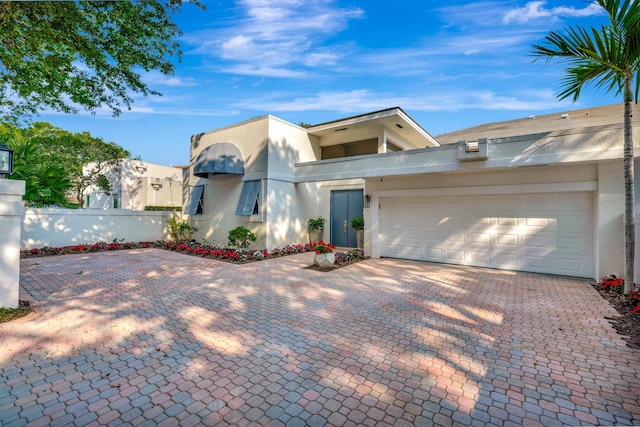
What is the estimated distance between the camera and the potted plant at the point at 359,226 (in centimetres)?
1291

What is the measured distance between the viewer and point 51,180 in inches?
453

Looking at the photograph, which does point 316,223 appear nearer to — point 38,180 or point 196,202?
point 196,202

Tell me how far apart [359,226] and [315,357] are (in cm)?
948

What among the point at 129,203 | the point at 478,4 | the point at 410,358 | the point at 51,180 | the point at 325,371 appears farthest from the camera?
the point at 129,203

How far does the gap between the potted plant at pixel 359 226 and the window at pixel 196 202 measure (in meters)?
7.61

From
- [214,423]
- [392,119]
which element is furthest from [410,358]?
[392,119]

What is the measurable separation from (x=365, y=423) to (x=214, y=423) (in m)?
1.35

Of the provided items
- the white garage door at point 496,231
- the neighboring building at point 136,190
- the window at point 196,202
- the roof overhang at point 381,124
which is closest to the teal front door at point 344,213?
the white garage door at point 496,231

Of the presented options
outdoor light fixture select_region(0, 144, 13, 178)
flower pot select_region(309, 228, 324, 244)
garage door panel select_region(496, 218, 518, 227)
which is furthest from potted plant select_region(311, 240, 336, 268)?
outdoor light fixture select_region(0, 144, 13, 178)

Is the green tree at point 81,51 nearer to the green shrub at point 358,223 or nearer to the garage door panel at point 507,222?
the green shrub at point 358,223

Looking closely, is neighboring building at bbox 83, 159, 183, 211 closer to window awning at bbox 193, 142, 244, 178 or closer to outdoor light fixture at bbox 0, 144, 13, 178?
window awning at bbox 193, 142, 244, 178

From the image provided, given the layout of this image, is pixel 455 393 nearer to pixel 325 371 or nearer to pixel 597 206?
pixel 325 371

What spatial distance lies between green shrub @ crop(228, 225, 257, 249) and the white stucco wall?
22.5ft

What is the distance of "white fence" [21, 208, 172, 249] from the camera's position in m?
11.8
